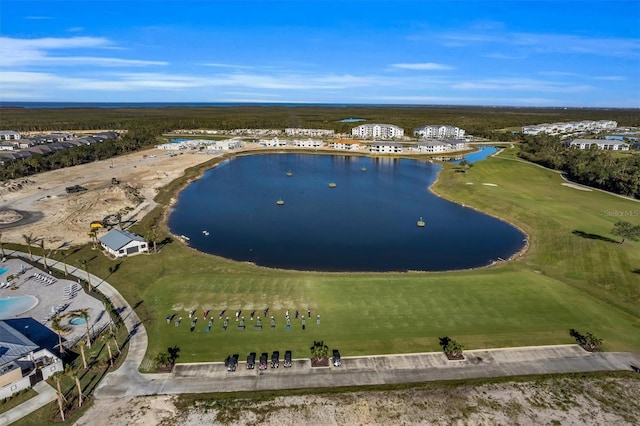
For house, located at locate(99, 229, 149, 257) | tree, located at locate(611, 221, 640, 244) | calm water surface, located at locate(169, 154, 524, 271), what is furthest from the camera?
calm water surface, located at locate(169, 154, 524, 271)

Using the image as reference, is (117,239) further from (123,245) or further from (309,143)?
(309,143)

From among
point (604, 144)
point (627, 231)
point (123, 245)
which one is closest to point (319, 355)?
point (123, 245)

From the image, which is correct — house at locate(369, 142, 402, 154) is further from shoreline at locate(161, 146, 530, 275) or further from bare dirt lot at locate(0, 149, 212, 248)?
bare dirt lot at locate(0, 149, 212, 248)

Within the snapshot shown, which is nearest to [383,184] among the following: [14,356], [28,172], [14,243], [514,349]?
[514,349]

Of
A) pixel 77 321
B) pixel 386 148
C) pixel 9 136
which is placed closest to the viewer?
pixel 77 321

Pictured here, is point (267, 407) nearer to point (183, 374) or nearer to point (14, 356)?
point (183, 374)

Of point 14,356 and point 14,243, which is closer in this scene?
point 14,356

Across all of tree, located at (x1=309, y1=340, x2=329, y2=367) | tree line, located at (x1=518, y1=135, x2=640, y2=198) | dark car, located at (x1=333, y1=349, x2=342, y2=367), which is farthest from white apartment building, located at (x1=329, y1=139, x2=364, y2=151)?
tree, located at (x1=309, y1=340, x2=329, y2=367)
